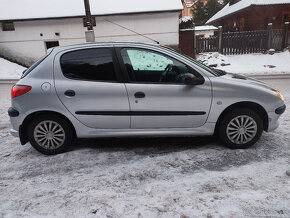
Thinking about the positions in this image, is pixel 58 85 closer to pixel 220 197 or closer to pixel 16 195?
pixel 16 195

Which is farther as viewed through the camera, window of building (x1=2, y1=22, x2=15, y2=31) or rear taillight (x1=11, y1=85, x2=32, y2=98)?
window of building (x1=2, y1=22, x2=15, y2=31)

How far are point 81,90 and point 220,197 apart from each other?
2.32m

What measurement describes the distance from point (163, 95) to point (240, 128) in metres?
1.29

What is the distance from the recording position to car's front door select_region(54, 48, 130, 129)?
3324mm

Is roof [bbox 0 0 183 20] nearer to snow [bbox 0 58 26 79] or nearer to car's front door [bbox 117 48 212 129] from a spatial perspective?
snow [bbox 0 58 26 79]

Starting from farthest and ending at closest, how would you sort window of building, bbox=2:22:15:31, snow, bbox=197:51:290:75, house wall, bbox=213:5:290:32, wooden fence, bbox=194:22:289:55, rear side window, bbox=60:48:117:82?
→ house wall, bbox=213:5:290:32 → window of building, bbox=2:22:15:31 → wooden fence, bbox=194:22:289:55 → snow, bbox=197:51:290:75 → rear side window, bbox=60:48:117:82

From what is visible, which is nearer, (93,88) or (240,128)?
(93,88)

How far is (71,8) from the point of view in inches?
731

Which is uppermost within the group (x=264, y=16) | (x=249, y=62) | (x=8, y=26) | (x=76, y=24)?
(x=8, y=26)

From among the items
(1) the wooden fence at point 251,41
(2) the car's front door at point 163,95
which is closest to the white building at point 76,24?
(1) the wooden fence at point 251,41

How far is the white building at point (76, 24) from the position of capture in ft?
57.3

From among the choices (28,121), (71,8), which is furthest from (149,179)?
(71,8)

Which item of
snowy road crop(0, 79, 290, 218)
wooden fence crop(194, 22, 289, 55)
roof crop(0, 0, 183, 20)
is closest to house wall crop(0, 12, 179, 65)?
roof crop(0, 0, 183, 20)

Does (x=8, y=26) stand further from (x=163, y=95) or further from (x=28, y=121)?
(x=163, y=95)
